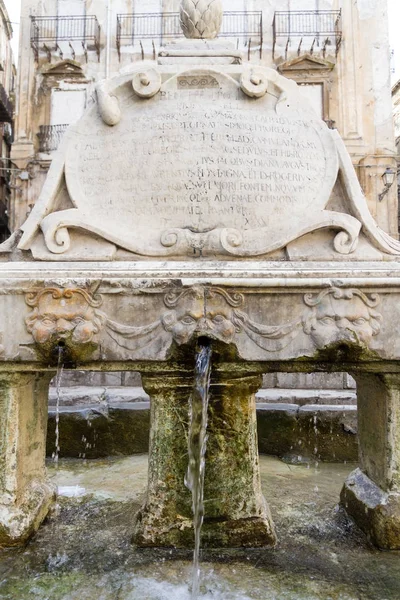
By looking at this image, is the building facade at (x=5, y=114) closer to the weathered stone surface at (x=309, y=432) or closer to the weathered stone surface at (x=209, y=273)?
the weathered stone surface at (x=309, y=432)

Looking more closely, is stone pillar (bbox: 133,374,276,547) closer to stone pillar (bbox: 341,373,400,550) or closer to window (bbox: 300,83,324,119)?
stone pillar (bbox: 341,373,400,550)

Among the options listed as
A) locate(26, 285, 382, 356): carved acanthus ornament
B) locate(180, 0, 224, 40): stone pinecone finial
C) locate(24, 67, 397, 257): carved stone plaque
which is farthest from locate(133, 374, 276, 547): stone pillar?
locate(180, 0, 224, 40): stone pinecone finial

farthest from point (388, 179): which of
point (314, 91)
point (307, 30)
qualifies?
point (307, 30)

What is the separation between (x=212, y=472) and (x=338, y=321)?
958 mm

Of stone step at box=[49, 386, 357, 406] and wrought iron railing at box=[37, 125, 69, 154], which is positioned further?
wrought iron railing at box=[37, 125, 69, 154]

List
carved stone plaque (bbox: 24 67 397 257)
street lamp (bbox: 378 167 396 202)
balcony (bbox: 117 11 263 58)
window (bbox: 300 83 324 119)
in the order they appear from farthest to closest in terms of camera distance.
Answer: balcony (bbox: 117 11 263 58) < window (bbox: 300 83 324 119) < street lamp (bbox: 378 167 396 202) < carved stone plaque (bbox: 24 67 397 257)

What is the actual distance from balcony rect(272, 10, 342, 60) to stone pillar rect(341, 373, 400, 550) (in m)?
14.8

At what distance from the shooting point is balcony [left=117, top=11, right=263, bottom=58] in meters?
15.1

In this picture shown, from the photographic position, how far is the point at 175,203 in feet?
8.82

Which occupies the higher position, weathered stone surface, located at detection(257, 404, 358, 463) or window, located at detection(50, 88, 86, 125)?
window, located at detection(50, 88, 86, 125)

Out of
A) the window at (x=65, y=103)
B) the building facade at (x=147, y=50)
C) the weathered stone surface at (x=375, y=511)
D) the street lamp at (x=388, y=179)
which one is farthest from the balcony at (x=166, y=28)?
the weathered stone surface at (x=375, y=511)

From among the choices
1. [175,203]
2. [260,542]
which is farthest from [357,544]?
[175,203]

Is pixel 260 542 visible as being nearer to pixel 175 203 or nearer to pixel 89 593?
pixel 89 593

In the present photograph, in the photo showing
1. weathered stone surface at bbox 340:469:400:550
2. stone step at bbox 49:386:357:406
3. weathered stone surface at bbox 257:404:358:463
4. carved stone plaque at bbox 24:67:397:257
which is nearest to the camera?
weathered stone surface at bbox 340:469:400:550
